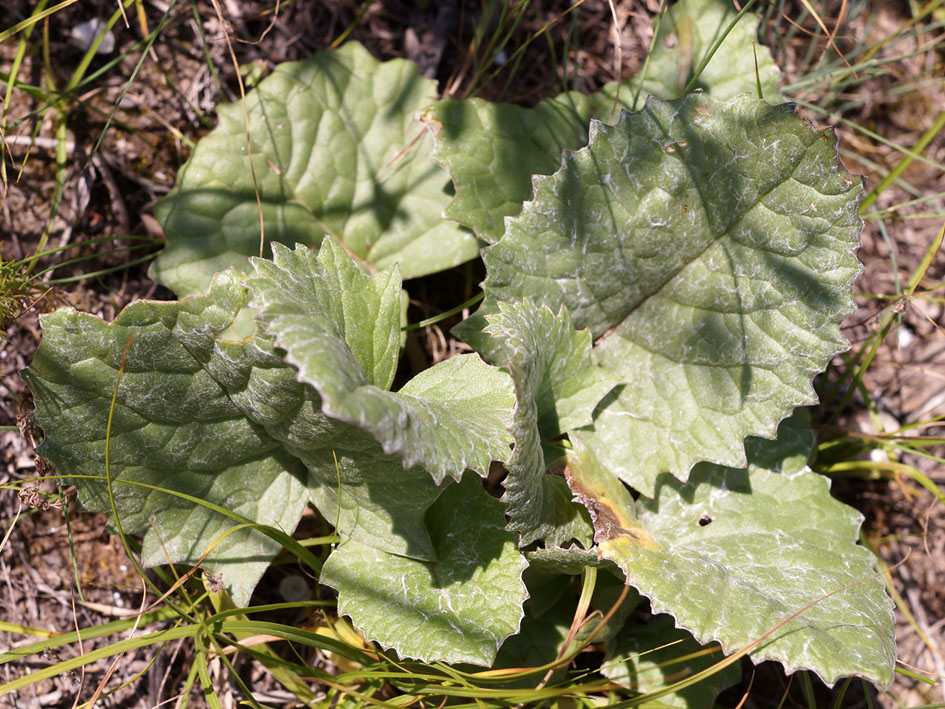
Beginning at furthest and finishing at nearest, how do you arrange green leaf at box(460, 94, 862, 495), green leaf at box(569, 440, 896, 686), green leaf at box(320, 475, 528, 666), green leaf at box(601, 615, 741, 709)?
green leaf at box(601, 615, 741, 709)
green leaf at box(460, 94, 862, 495)
green leaf at box(320, 475, 528, 666)
green leaf at box(569, 440, 896, 686)

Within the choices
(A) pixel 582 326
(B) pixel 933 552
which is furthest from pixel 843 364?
(A) pixel 582 326

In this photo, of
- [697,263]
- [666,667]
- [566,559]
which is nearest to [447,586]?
[566,559]

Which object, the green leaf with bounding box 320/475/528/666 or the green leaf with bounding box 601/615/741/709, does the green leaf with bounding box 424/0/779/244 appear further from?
the green leaf with bounding box 601/615/741/709

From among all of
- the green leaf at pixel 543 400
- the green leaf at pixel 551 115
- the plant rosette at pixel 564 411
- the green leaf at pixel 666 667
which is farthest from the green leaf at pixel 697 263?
the green leaf at pixel 666 667

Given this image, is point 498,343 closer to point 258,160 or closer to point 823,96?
point 258,160

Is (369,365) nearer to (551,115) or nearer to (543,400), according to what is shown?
(543,400)

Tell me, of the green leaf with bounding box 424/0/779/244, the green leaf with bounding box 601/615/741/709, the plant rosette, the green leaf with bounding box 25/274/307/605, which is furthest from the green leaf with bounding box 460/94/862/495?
the green leaf with bounding box 25/274/307/605
